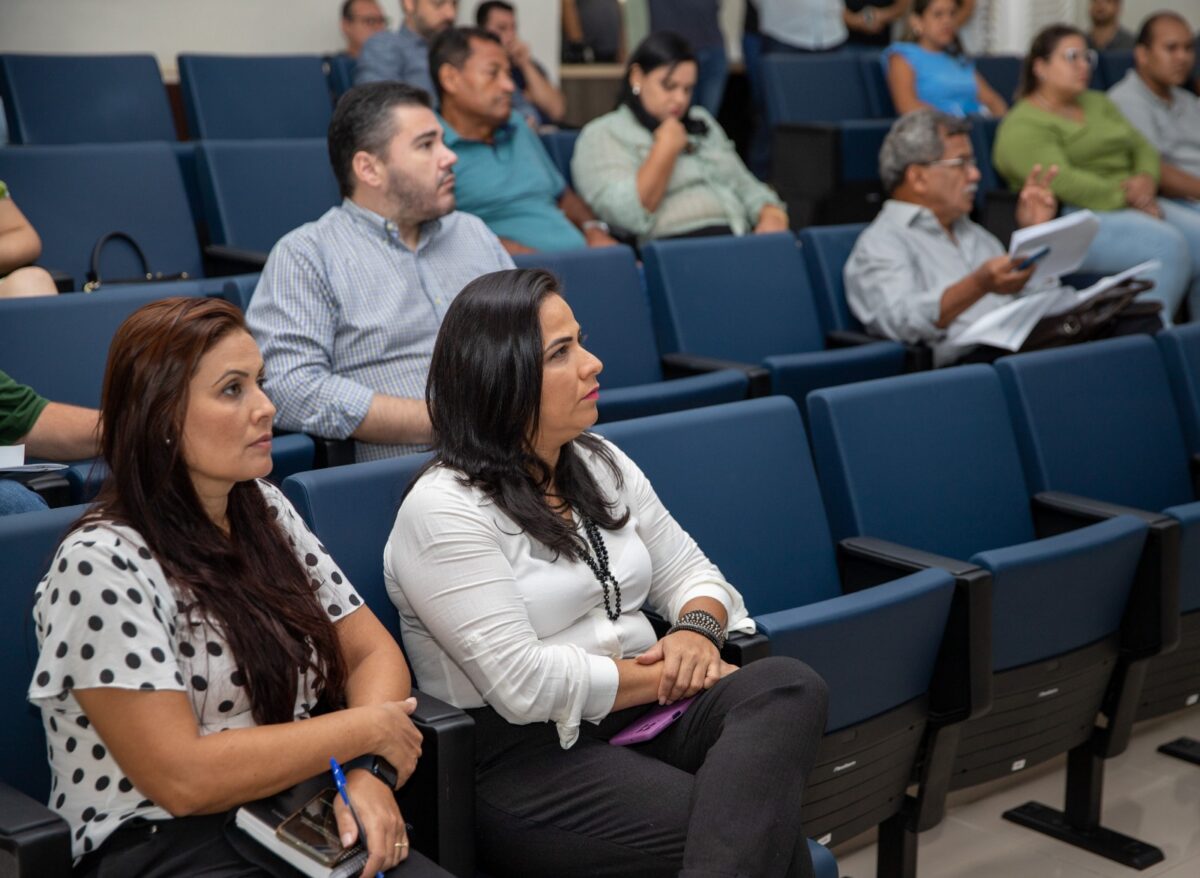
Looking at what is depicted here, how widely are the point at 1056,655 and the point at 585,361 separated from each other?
972mm

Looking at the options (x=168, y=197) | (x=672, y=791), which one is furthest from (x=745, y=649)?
(x=168, y=197)

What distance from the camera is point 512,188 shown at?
11.8 ft

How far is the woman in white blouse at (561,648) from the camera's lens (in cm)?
152

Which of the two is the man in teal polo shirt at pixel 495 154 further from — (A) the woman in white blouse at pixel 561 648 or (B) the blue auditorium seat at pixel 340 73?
(A) the woman in white blouse at pixel 561 648

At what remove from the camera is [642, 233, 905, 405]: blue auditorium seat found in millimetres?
3016

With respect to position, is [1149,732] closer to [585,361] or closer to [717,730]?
[717,730]

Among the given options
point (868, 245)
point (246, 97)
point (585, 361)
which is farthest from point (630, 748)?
point (246, 97)

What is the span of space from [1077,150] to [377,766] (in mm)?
3565

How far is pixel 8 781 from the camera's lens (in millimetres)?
1487

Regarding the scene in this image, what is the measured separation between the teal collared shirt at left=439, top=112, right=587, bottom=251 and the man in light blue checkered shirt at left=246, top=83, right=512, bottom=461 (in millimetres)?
963

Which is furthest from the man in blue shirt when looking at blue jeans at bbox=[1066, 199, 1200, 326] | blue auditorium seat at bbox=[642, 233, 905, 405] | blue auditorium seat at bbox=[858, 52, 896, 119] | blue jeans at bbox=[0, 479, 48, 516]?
blue jeans at bbox=[0, 479, 48, 516]

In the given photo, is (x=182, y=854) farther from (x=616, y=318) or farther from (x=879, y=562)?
(x=616, y=318)

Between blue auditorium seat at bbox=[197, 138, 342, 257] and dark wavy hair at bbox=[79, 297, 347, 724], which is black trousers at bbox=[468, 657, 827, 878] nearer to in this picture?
dark wavy hair at bbox=[79, 297, 347, 724]

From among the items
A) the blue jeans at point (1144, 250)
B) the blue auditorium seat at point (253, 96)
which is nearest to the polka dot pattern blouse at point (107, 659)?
the blue auditorium seat at point (253, 96)
